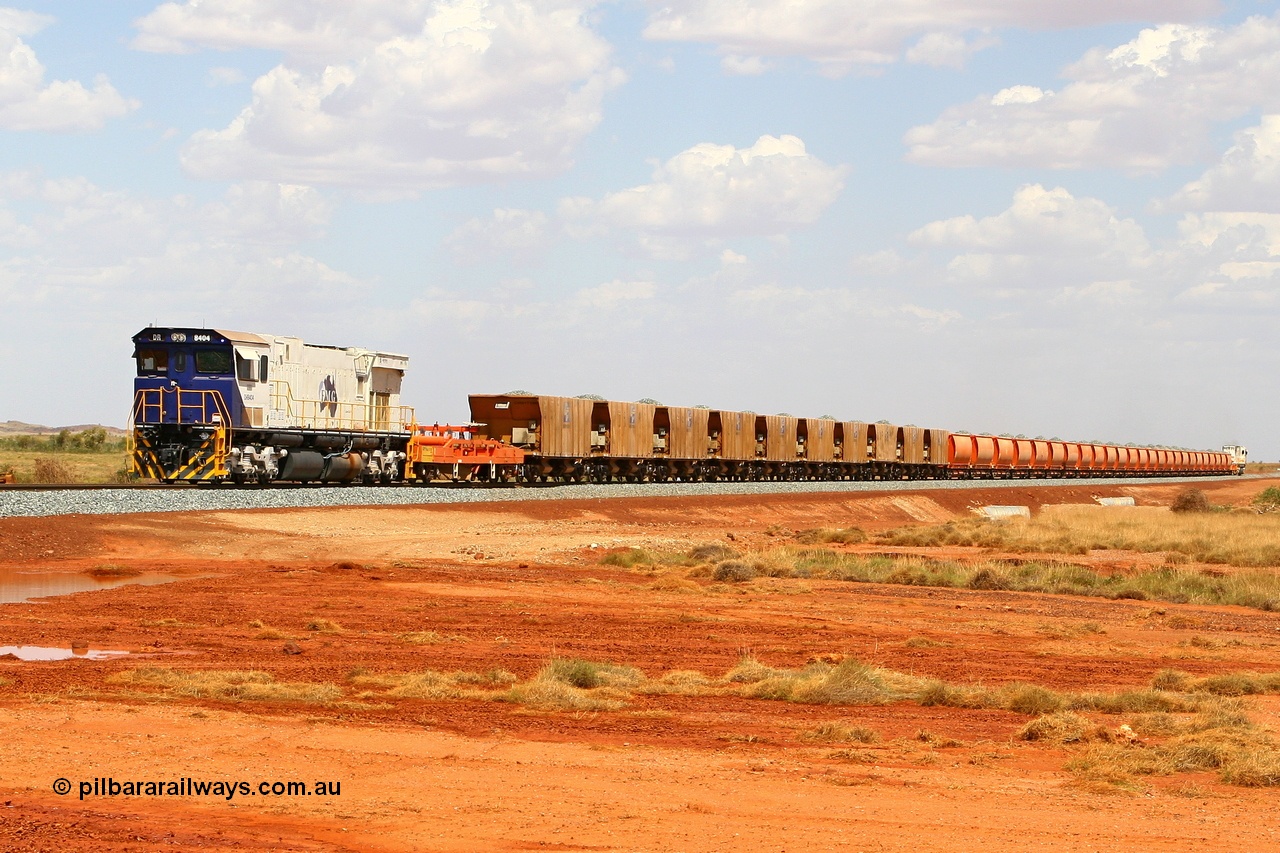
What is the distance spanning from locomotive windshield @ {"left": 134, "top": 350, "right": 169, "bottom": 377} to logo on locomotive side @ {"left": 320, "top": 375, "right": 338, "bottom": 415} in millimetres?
5256

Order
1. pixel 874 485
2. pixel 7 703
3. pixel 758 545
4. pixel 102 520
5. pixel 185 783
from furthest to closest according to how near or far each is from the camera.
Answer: pixel 874 485
pixel 758 545
pixel 102 520
pixel 7 703
pixel 185 783

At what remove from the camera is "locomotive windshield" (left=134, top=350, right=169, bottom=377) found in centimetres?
3550

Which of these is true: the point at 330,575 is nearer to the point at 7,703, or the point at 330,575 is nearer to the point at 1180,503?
the point at 7,703

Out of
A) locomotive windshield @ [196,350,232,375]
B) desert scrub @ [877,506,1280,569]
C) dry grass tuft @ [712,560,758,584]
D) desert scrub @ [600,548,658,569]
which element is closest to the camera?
dry grass tuft @ [712,560,758,584]

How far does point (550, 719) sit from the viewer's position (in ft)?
39.9

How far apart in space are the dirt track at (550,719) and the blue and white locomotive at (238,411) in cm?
867

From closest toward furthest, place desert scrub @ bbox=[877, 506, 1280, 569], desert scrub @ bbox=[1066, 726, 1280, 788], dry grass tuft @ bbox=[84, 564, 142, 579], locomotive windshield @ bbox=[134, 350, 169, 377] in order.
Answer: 1. desert scrub @ bbox=[1066, 726, 1280, 788]
2. dry grass tuft @ bbox=[84, 564, 142, 579]
3. desert scrub @ bbox=[877, 506, 1280, 569]
4. locomotive windshield @ bbox=[134, 350, 169, 377]

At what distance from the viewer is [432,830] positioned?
26.9ft

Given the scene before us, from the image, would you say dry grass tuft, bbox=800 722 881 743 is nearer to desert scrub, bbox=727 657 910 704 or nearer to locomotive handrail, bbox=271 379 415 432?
desert scrub, bbox=727 657 910 704

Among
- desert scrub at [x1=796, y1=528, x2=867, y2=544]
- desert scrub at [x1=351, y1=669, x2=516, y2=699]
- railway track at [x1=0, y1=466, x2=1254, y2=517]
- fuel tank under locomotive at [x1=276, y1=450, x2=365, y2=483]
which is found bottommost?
desert scrub at [x1=796, y1=528, x2=867, y2=544]

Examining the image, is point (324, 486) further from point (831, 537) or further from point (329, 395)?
point (831, 537)

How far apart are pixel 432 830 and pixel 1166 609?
60.0 ft

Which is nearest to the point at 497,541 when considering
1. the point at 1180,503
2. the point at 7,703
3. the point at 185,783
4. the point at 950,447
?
the point at 7,703

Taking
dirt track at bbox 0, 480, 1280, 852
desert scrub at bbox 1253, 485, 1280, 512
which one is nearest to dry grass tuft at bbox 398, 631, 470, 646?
dirt track at bbox 0, 480, 1280, 852
